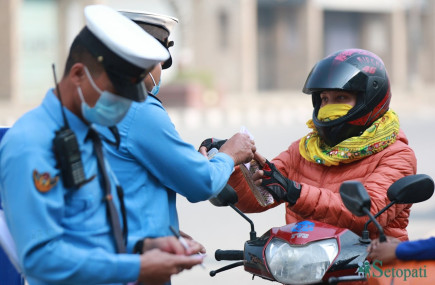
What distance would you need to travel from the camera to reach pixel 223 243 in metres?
9.10

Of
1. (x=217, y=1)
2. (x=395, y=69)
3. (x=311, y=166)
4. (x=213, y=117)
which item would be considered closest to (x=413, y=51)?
(x=395, y=69)

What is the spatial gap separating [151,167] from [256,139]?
17.9 metres

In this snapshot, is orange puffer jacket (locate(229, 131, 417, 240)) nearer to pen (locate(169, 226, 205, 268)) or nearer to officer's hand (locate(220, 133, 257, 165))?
officer's hand (locate(220, 133, 257, 165))

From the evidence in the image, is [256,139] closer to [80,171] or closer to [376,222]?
[376,222]

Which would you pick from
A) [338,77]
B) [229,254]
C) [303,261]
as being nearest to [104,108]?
[303,261]

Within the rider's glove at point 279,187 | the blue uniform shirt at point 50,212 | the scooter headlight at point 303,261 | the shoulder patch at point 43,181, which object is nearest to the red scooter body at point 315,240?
the scooter headlight at point 303,261

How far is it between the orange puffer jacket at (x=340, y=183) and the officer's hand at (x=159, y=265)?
0.98 m

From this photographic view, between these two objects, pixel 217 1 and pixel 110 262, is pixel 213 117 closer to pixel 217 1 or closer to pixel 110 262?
pixel 217 1

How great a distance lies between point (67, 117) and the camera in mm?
2684

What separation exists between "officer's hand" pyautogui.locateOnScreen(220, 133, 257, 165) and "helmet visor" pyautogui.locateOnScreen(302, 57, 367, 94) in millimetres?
655

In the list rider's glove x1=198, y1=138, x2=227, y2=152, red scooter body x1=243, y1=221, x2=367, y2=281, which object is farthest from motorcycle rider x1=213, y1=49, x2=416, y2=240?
rider's glove x1=198, y1=138, x2=227, y2=152

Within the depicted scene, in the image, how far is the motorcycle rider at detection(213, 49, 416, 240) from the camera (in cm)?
371

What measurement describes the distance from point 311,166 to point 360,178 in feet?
0.87

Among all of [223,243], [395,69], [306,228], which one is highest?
[306,228]
